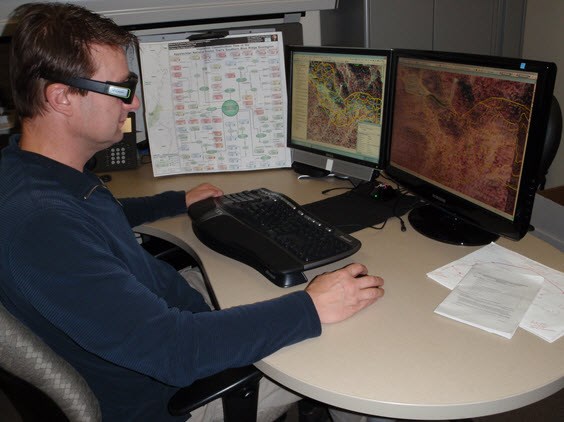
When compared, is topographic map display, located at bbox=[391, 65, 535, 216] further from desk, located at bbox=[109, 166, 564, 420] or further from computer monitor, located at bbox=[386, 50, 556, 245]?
desk, located at bbox=[109, 166, 564, 420]

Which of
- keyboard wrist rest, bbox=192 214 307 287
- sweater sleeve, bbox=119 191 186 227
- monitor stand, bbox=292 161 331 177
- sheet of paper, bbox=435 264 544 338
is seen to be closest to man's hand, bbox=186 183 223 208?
sweater sleeve, bbox=119 191 186 227

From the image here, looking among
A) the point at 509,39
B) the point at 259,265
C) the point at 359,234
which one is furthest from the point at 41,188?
the point at 509,39

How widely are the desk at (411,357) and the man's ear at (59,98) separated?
18.9 inches

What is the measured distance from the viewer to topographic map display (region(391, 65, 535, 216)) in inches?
39.9

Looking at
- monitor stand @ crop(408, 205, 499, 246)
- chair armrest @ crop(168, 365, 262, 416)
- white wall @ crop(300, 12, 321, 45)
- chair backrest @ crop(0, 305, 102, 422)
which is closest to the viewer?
chair backrest @ crop(0, 305, 102, 422)

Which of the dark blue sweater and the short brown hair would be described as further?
the short brown hair

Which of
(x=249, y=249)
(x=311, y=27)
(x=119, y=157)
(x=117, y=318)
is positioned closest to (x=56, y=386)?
(x=117, y=318)

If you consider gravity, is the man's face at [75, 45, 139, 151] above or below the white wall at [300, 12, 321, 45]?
below

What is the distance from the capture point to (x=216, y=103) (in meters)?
1.79

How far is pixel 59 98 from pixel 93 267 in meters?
0.35

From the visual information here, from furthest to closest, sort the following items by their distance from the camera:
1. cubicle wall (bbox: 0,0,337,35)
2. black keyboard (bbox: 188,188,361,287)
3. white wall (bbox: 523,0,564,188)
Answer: white wall (bbox: 523,0,564,188) → cubicle wall (bbox: 0,0,337,35) → black keyboard (bbox: 188,188,361,287)

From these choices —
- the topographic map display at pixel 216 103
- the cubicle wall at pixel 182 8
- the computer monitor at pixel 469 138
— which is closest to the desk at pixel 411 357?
the computer monitor at pixel 469 138

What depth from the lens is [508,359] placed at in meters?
0.81

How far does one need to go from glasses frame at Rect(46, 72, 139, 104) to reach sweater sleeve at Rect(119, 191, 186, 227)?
1.69ft
